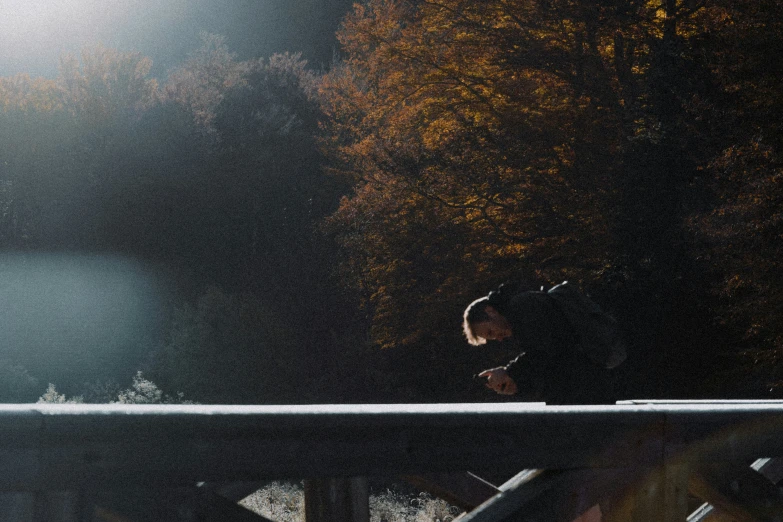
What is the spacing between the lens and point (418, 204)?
65.7 feet

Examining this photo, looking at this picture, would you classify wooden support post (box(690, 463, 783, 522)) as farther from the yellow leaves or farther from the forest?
the yellow leaves

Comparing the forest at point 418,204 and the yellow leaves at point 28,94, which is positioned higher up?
the yellow leaves at point 28,94

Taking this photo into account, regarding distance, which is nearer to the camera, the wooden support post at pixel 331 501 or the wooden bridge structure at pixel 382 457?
the wooden bridge structure at pixel 382 457

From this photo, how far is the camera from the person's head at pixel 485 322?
478 cm

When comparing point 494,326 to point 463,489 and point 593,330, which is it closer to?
point 593,330

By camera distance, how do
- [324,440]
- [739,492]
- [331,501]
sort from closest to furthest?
1. [324,440]
2. [331,501]
3. [739,492]

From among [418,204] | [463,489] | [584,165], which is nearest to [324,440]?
[463,489]

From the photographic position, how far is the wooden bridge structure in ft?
6.65

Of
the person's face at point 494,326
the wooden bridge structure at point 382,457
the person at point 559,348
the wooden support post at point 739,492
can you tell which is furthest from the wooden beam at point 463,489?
the person's face at point 494,326

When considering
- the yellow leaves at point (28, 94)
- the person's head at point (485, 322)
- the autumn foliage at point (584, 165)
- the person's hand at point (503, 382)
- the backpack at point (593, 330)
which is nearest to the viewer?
the backpack at point (593, 330)

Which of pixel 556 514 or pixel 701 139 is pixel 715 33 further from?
pixel 556 514

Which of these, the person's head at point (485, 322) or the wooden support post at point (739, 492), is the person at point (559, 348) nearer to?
the person's head at point (485, 322)

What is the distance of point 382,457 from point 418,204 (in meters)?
17.8

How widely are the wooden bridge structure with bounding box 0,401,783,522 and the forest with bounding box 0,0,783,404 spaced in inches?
497
